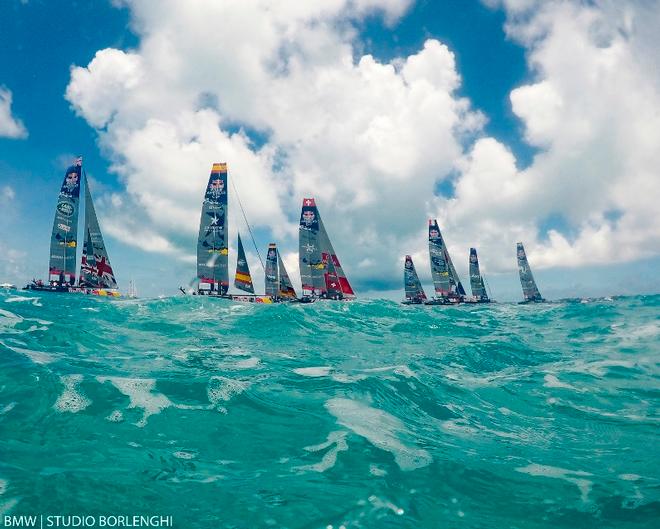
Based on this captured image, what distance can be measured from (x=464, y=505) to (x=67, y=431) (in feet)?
17.9

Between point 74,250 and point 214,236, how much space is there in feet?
89.9

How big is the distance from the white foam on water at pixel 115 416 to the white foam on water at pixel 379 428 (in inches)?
138

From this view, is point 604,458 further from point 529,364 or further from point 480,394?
point 529,364

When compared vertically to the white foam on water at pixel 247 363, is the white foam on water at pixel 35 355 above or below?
above

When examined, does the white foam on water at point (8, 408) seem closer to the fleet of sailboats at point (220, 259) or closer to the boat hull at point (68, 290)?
the fleet of sailboats at point (220, 259)

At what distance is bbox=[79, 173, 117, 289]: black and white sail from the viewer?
6475 centimetres

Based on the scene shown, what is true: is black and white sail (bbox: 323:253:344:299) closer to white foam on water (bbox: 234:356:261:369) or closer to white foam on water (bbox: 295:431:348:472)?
white foam on water (bbox: 234:356:261:369)

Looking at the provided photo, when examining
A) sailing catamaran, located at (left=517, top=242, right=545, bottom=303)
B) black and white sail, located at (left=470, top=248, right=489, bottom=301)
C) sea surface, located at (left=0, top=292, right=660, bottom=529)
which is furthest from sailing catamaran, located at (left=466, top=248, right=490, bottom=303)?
sea surface, located at (left=0, top=292, right=660, bottom=529)

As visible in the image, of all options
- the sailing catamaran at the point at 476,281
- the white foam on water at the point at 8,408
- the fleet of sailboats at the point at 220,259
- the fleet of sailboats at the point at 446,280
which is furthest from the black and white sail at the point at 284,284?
the white foam on water at the point at 8,408

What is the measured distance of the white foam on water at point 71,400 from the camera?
6238mm

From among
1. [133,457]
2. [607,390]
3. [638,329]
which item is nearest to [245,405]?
[133,457]

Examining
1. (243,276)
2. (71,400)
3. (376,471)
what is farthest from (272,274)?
(376,471)

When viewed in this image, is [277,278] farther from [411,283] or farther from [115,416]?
[115,416]

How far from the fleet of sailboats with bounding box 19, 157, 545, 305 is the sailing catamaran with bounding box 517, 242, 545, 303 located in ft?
103
